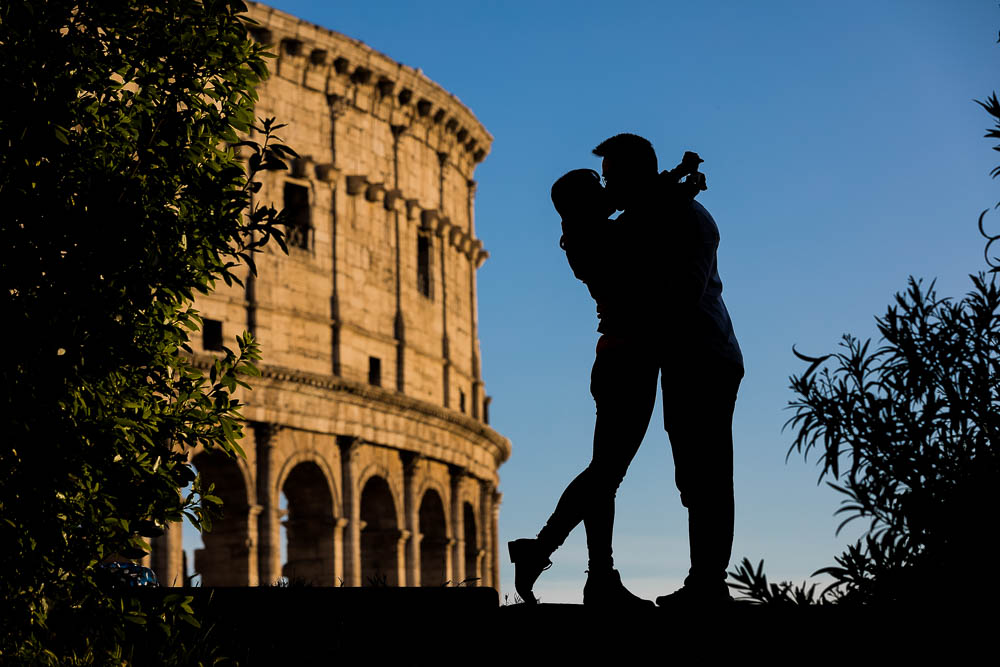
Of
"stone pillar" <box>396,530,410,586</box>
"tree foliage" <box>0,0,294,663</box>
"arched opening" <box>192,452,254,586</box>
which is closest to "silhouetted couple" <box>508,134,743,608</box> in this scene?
"tree foliage" <box>0,0,294,663</box>

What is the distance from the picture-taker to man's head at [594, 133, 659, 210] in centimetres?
543

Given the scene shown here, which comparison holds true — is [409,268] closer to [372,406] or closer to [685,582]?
[372,406]

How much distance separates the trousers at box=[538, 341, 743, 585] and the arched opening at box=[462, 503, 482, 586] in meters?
36.8

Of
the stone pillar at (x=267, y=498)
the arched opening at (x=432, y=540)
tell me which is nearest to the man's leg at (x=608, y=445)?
the stone pillar at (x=267, y=498)

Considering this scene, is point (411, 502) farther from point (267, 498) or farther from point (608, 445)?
point (608, 445)

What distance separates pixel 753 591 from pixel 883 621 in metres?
0.51

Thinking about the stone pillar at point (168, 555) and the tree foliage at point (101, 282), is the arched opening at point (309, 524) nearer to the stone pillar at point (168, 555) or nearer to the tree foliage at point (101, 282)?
the stone pillar at point (168, 555)

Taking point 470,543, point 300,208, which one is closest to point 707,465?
point 300,208

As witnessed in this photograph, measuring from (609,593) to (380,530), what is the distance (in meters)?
33.2

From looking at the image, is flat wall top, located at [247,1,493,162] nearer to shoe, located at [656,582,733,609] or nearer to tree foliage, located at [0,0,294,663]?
tree foliage, located at [0,0,294,663]

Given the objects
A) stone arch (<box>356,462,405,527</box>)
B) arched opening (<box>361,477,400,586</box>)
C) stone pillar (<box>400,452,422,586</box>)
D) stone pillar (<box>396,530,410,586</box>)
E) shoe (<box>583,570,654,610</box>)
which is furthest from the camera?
stone pillar (<box>400,452,422,586</box>)

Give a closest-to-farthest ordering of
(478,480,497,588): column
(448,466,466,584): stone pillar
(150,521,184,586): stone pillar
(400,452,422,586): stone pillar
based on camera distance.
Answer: (150,521,184,586): stone pillar, (400,452,422,586): stone pillar, (448,466,466,584): stone pillar, (478,480,497,588): column

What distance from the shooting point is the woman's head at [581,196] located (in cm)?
548

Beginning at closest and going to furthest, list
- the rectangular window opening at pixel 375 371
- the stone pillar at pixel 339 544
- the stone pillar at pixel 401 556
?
1. the stone pillar at pixel 339 544
2. the rectangular window opening at pixel 375 371
3. the stone pillar at pixel 401 556
